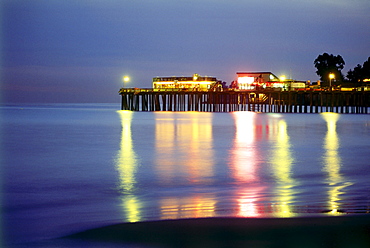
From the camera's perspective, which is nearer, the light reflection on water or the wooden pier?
the light reflection on water

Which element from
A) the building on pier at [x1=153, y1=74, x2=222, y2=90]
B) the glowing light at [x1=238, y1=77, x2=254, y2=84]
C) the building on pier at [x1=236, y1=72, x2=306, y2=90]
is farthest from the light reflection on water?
the building on pier at [x1=153, y1=74, x2=222, y2=90]

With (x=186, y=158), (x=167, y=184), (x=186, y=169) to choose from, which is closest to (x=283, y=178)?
(x=167, y=184)

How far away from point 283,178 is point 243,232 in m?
5.74

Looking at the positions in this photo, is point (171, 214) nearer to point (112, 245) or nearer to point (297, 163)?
point (112, 245)

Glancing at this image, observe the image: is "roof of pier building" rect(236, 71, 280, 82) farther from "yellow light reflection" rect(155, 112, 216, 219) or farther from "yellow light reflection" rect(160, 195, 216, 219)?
"yellow light reflection" rect(160, 195, 216, 219)

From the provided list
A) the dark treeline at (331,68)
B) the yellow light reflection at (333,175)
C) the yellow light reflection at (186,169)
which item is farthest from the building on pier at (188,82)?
the yellow light reflection at (333,175)

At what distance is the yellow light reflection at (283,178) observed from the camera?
835cm

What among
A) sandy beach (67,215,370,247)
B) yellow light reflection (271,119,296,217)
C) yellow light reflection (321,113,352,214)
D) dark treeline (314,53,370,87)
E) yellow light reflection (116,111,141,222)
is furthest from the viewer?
dark treeline (314,53,370,87)

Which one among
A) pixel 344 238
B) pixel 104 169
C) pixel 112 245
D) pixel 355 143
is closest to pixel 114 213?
pixel 112 245

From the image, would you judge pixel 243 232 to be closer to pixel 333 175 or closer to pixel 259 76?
pixel 333 175

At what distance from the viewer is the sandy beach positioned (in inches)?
252

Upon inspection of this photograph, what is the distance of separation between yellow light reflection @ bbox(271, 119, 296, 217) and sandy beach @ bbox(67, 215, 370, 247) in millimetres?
743

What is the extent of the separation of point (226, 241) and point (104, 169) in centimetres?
800

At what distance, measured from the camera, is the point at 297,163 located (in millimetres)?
15445
